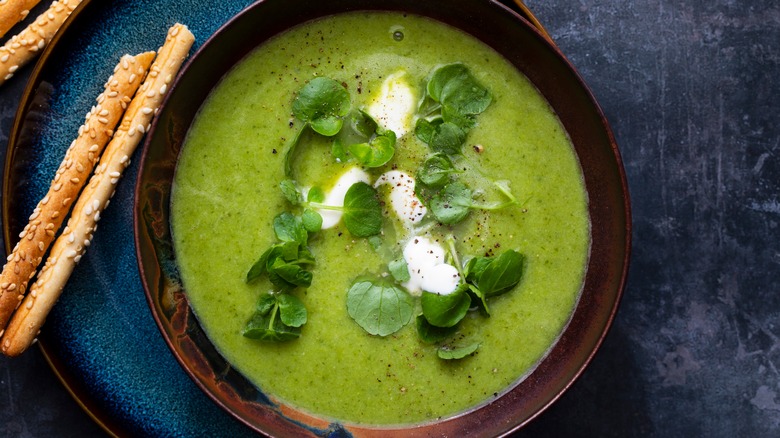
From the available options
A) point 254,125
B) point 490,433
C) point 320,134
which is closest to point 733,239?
point 490,433

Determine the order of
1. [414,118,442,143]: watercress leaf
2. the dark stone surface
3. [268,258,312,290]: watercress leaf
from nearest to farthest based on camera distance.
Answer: [268,258,312,290]: watercress leaf, [414,118,442,143]: watercress leaf, the dark stone surface

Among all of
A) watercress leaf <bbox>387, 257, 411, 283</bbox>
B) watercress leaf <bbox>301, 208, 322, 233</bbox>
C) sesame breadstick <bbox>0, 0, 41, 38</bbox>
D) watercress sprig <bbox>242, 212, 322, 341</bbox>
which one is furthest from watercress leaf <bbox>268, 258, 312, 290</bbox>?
sesame breadstick <bbox>0, 0, 41, 38</bbox>

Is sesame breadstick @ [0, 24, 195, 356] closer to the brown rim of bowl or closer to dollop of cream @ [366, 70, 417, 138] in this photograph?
the brown rim of bowl

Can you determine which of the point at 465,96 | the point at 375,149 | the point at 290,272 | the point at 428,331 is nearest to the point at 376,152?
the point at 375,149

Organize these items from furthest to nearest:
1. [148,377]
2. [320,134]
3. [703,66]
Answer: [703,66], [148,377], [320,134]

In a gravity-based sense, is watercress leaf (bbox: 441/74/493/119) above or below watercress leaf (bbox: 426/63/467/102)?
below

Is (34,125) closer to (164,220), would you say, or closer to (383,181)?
(164,220)
